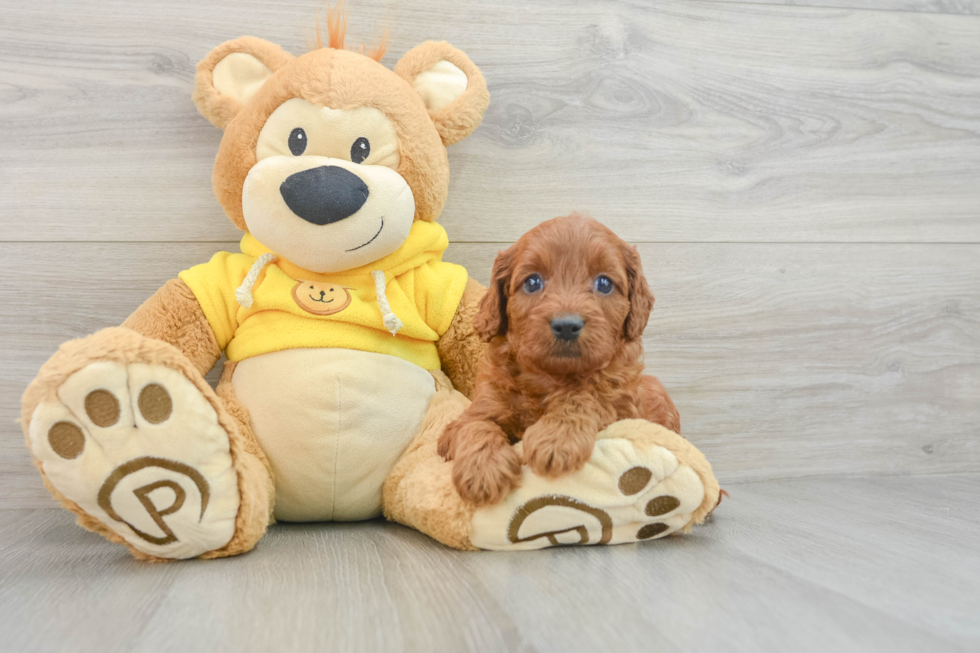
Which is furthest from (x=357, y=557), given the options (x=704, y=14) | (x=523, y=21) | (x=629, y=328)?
(x=704, y=14)

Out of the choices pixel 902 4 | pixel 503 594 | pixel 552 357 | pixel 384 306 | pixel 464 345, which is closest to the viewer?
pixel 503 594

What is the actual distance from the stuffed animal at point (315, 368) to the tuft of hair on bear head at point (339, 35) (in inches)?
0.5

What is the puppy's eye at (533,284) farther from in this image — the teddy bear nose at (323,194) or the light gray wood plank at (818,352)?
the light gray wood plank at (818,352)

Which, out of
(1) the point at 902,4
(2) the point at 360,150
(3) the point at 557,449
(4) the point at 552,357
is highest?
(1) the point at 902,4

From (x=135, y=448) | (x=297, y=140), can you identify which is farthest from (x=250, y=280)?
(x=135, y=448)

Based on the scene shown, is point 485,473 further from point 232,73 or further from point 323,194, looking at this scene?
point 232,73

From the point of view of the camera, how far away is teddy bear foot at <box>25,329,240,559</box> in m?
0.77

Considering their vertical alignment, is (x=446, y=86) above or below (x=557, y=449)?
above

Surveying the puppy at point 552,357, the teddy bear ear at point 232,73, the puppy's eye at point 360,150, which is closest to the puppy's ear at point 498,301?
the puppy at point 552,357

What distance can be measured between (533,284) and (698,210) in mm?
646

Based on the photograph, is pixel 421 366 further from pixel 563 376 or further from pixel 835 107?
pixel 835 107

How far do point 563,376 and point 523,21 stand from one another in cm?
79

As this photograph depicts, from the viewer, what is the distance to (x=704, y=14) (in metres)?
1.40

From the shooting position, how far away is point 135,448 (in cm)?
79
